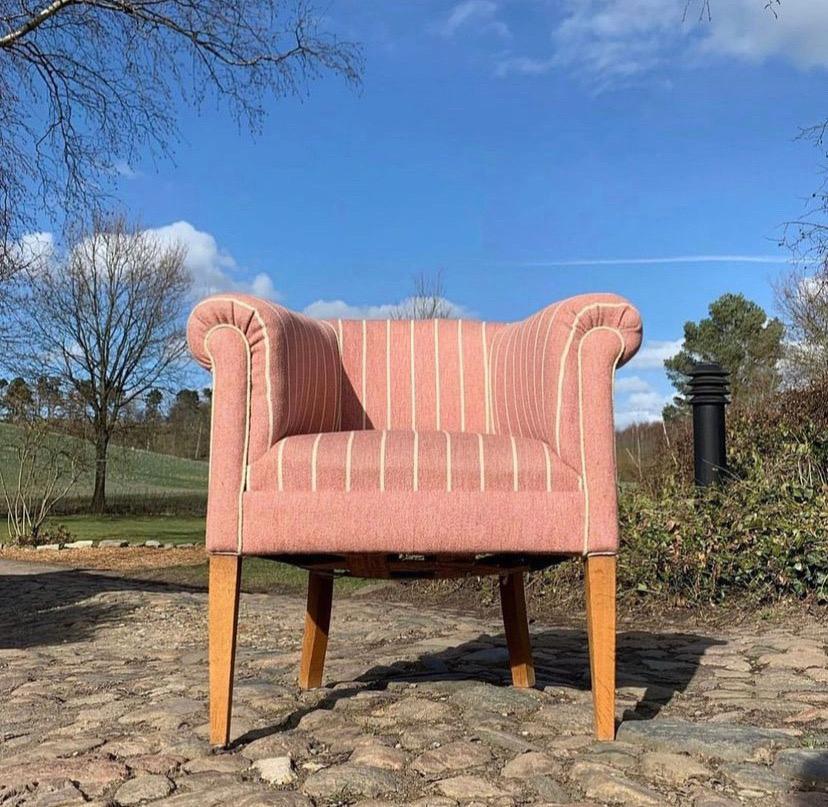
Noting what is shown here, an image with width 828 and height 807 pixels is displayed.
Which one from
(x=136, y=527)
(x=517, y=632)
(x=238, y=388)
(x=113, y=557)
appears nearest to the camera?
(x=238, y=388)

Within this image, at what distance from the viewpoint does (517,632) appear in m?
2.59

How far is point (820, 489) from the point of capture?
4.95 m

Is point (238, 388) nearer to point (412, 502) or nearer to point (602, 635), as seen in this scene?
point (412, 502)

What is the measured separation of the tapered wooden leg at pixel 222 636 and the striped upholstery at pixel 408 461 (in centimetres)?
6

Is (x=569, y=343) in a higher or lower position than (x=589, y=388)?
higher

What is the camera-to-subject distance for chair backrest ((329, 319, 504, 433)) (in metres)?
2.66

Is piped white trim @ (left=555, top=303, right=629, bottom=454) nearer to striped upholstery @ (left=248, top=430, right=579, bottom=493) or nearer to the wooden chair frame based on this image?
striped upholstery @ (left=248, top=430, right=579, bottom=493)

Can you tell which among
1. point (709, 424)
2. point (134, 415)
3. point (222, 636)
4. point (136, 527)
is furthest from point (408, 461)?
point (134, 415)

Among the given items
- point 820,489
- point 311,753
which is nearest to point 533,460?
point 311,753

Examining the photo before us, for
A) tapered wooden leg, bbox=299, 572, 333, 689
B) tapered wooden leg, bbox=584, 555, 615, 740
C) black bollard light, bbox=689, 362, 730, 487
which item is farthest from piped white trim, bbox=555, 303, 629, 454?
black bollard light, bbox=689, 362, 730, 487

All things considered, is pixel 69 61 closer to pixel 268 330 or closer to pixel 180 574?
pixel 180 574

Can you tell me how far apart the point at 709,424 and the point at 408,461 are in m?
3.77

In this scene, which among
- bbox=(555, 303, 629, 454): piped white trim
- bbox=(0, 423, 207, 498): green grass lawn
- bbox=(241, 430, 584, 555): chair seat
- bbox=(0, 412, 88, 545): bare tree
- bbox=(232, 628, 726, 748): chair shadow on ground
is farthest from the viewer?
bbox=(0, 423, 207, 498): green grass lawn

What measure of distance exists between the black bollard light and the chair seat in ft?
11.6
